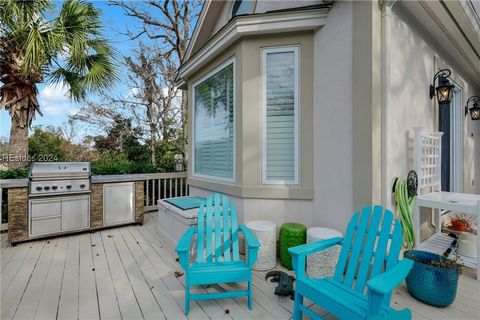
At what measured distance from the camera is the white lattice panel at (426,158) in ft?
9.68

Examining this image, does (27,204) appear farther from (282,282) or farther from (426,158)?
(426,158)

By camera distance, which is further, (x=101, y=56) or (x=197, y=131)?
(x=101, y=56)

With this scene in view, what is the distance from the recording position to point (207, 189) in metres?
4.14

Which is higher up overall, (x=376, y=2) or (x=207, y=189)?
(x=376, y=2)

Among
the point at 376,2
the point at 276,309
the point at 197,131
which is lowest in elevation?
the point at 276,309

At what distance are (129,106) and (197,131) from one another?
554cm

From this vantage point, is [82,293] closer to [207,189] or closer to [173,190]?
[207,189]

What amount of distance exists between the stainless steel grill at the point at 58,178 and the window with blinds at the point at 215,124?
200 cm

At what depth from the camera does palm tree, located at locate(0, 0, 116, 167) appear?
4066 millimetres

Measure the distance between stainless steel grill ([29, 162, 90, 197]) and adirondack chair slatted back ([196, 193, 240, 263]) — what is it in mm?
2792

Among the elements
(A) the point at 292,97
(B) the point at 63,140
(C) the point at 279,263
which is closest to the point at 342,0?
(A) the point at 292,97

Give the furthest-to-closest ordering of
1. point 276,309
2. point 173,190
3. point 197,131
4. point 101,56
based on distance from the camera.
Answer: point 173,190
point 101,56
point 197,131
point 276,309

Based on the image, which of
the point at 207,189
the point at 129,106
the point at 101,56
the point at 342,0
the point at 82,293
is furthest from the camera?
the point at 129,106

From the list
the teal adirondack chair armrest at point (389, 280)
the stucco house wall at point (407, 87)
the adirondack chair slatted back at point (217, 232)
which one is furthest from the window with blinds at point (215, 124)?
the teal adirondack chair armrest at point (389, 280)
